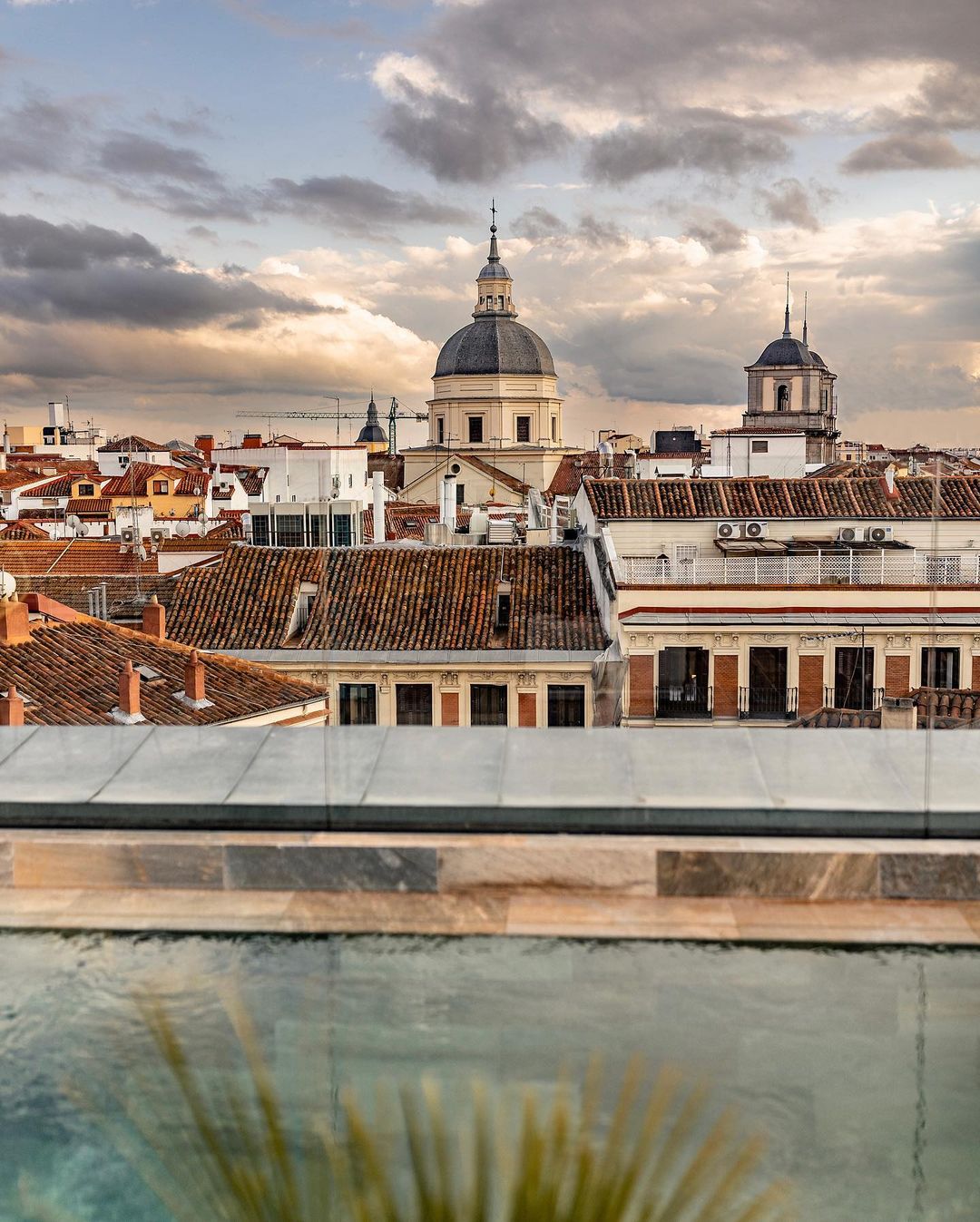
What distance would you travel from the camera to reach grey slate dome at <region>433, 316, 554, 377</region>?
51.0m

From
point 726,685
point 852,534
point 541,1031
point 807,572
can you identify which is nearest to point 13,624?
point 726,685

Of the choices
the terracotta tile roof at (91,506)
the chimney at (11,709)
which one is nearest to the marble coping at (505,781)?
the chimney at (11,709)

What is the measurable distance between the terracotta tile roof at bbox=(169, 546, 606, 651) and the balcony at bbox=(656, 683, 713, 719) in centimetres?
153

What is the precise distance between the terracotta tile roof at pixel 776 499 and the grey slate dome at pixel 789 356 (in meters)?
44.9

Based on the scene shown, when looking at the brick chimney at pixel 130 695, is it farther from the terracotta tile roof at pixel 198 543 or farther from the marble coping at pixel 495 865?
the terracotta tile roof at pixel 198 543

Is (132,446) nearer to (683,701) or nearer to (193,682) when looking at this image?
(683,701)

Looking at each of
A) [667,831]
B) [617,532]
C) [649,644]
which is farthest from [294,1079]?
[617,532]

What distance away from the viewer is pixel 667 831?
1.83 m

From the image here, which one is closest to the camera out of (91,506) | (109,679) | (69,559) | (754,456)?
(109,679)

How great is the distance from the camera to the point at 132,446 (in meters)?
45.1

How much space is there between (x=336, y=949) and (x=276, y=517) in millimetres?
15225

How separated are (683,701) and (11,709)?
5.36 meters

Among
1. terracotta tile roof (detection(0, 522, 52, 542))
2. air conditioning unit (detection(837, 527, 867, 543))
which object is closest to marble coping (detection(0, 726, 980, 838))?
air conditioning unit (detection(837, 527, 867, 543))

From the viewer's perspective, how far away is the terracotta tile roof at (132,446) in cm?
4525
